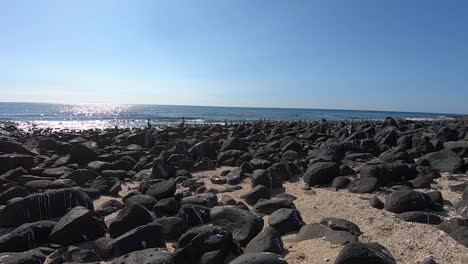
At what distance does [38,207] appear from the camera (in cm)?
648

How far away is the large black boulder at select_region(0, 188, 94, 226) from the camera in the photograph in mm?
6371

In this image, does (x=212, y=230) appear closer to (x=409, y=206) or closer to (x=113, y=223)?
(x=113, y=223)

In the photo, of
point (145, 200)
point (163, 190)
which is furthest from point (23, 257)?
point (163, 190)

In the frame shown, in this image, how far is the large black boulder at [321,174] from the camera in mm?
8539

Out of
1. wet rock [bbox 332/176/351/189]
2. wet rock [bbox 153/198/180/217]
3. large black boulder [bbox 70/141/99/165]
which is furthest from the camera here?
large black boulder [bbox 70/141/99/165]

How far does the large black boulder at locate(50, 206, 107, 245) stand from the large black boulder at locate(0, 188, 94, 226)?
2.68ft

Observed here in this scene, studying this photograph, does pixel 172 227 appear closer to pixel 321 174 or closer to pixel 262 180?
pixel 262 180

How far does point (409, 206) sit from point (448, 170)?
3.72 meters

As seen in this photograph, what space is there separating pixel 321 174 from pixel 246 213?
11.2 ft

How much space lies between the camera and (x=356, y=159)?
11.0 metres

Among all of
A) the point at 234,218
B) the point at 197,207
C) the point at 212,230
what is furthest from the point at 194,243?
the point at 197,207

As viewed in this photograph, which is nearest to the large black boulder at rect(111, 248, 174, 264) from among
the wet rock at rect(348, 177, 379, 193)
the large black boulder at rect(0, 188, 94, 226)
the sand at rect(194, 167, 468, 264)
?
Result: the sand at rect(194, 167, 468, 264)

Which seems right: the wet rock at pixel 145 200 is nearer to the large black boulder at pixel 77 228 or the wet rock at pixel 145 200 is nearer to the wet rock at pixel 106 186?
the large black boulder at pixel 77 228

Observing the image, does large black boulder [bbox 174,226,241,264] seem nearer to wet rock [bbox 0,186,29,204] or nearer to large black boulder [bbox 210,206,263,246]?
large black boulder [bbox 210,206,263,246]
